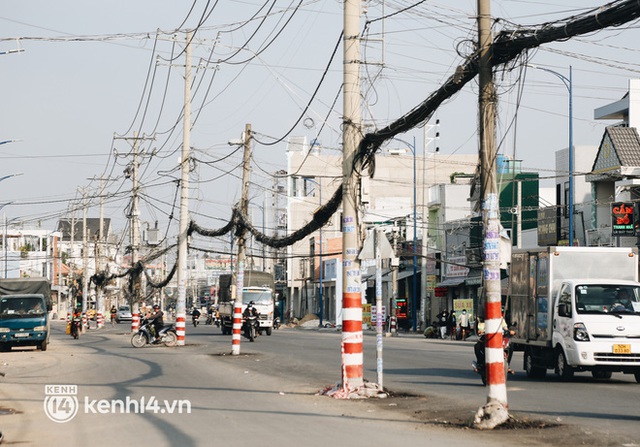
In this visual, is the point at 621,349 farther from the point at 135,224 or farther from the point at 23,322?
the point at 135,224

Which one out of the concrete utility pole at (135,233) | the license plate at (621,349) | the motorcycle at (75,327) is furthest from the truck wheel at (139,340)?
the license plate at (621,349)

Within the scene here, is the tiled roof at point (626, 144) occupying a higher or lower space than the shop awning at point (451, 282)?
higher

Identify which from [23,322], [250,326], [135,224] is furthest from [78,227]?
[23,322]

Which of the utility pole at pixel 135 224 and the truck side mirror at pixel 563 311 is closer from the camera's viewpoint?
the truck side mirror at pixel 563 311

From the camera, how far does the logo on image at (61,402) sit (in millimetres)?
15859

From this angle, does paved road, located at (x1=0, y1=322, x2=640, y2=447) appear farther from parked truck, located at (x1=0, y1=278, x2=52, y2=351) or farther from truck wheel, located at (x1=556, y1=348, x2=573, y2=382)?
parked truck, located at (x1=0, y1=278, x2=52, y2=351)

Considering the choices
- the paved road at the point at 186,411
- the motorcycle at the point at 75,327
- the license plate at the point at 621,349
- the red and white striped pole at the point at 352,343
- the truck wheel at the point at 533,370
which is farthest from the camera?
the motorcycle at the point at 75,327

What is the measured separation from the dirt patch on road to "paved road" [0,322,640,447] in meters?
0.18

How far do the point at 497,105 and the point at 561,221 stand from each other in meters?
44.7

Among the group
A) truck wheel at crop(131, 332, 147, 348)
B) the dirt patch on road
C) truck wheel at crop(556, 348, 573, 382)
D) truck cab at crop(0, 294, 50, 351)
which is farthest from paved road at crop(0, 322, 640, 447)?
truck wheel at crop(131, 332, 147, 348)

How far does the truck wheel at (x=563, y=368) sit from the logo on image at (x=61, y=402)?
10566mm

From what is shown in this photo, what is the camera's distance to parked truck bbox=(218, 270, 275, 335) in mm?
55531

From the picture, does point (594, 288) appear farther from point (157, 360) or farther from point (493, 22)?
point (157, 360)

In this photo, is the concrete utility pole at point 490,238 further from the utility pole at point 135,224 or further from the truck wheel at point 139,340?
the utility pole at point 135,224
